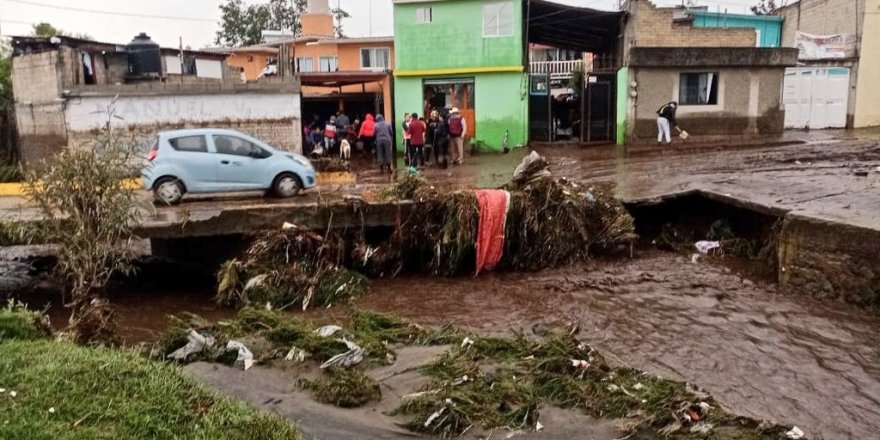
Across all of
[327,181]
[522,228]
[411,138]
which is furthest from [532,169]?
[411,138]

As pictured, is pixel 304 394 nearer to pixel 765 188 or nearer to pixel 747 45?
pixel 765 188

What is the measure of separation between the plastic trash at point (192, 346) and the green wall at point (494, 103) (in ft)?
66.2

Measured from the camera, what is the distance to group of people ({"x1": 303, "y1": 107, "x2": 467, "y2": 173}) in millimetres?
20562

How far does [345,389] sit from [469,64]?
21.6 m

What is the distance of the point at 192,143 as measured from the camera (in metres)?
14.5

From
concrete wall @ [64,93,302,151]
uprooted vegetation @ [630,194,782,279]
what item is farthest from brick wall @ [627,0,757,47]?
uprooted vegetation @ [630,194,782,279]

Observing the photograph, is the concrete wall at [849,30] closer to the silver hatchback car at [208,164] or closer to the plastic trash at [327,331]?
the silver hatchback car at [208,164]

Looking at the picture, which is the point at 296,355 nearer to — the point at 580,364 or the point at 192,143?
the point at 580,364

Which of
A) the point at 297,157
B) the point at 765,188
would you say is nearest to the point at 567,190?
the point at 765,188

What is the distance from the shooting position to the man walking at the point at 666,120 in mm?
23047

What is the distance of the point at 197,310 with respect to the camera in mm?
11617

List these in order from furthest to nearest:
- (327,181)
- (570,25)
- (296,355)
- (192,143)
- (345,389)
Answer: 1. (570,25)
2. (327,181)
3. (192,143)
4. (296,355)
5. (345,389)

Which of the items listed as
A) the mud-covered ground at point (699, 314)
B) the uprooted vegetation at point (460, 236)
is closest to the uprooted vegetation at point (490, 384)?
the mud-covered ground at point (699, 314)

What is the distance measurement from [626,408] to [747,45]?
926 inches
